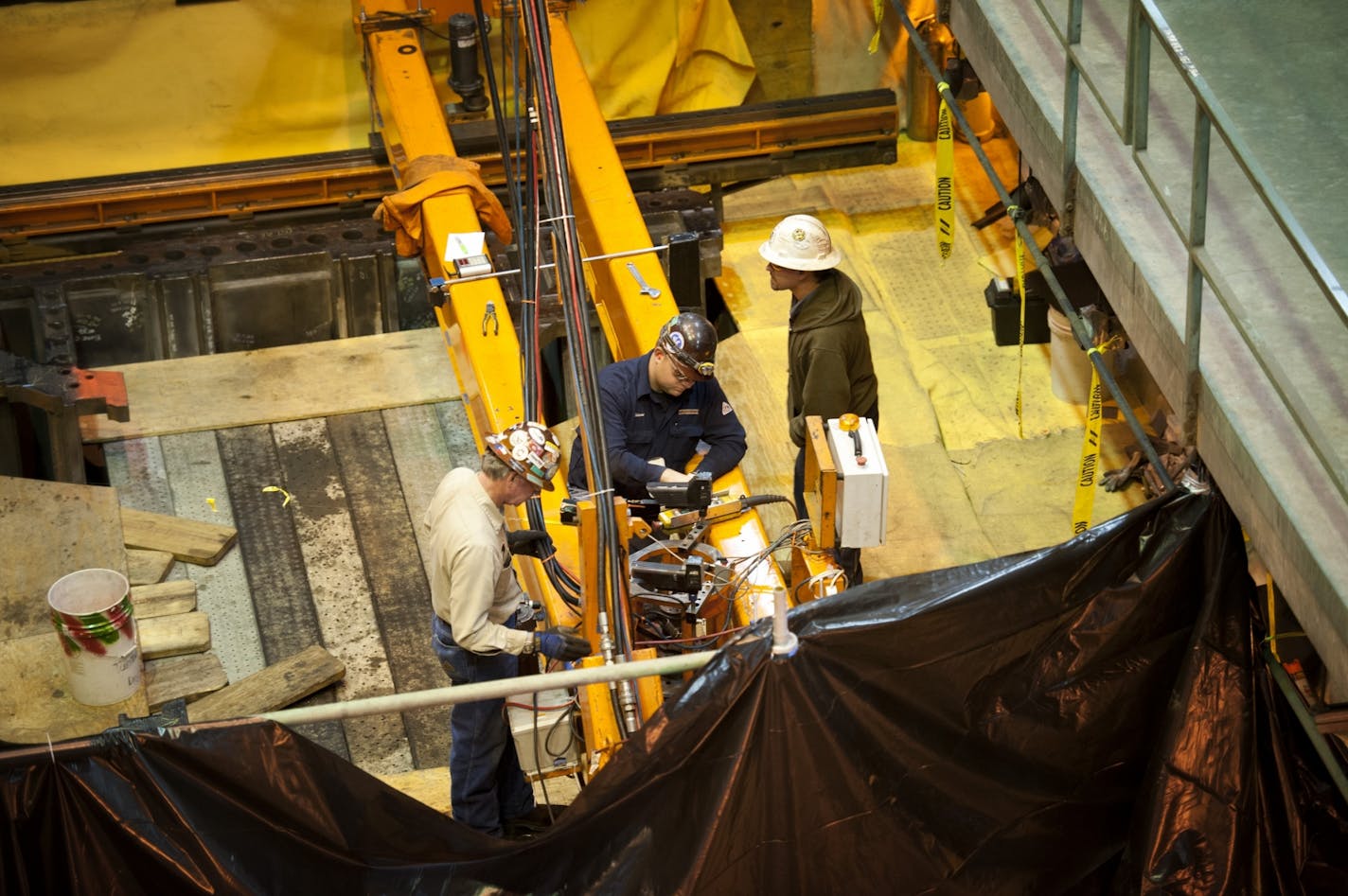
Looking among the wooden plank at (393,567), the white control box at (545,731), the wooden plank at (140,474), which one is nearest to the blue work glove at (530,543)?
the white control box at (545,731)

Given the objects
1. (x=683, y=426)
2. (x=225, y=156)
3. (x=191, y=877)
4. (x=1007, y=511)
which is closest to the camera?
(x=191, y=877)

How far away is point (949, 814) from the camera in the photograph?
4887 millimetres

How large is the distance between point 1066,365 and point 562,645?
411cm

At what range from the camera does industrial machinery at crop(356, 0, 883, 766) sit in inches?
220

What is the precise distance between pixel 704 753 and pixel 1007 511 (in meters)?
4.18

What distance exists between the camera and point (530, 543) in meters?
6.21

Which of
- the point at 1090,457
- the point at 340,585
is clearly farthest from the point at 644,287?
the point at 1090,457

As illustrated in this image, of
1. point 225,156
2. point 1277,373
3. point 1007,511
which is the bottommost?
point 1007,511

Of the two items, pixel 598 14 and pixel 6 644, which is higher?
pixel 598 14

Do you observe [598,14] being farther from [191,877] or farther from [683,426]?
[191,877]

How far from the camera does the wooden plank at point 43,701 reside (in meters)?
6.88

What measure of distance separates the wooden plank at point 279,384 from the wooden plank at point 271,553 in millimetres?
183

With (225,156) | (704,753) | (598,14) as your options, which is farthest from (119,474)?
(704,753)

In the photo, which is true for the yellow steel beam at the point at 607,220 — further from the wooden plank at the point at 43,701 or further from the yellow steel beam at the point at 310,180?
the wooden plank at the point at 43,701
